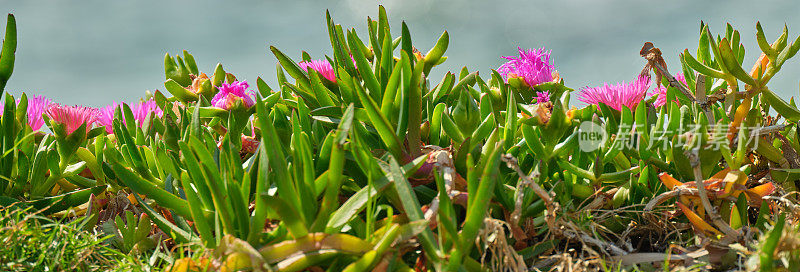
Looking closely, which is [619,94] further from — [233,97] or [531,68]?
[233,97]

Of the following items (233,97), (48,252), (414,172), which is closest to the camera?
(414,172)

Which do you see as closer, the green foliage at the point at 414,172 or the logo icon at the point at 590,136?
the green foliage at the point at 414,172

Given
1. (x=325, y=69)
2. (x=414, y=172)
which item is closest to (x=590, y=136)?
(x=414, y=172)

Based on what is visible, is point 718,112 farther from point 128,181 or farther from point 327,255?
point 128,181

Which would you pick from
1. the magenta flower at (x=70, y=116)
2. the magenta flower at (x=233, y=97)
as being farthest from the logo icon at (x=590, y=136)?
the magenta flower at (x=70, y=116)

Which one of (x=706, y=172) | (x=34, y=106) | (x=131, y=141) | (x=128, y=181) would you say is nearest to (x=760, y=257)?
(x=706, y=172)

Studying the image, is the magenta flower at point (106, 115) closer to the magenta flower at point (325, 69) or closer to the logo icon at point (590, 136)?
the magenta flower at point (325, 69)
